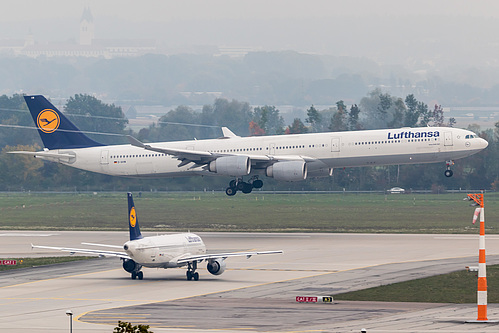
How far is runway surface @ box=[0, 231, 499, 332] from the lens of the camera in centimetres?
3428

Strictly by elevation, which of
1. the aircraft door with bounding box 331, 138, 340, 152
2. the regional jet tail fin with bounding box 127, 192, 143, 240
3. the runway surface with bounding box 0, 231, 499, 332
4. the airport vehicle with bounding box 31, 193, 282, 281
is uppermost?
the aircraft door with bounding box 331, 138, 340, 152

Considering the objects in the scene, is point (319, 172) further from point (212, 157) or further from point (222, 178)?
point (222, 178)

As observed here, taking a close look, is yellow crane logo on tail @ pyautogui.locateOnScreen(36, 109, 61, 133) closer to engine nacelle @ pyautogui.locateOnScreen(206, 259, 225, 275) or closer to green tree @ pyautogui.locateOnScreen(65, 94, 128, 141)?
engine nacelle @ pyautogui.locateOnScreen(206, 259, 225, 275)

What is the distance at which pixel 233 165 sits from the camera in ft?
238

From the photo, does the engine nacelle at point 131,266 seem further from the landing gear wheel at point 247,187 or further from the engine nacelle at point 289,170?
the landing gear wheel at point 247,187

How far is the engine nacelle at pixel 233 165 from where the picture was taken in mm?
72312

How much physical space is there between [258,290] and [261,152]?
3260 cm

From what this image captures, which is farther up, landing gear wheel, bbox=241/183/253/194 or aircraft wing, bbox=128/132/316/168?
aircraft wing, bbox=128/132/316/168

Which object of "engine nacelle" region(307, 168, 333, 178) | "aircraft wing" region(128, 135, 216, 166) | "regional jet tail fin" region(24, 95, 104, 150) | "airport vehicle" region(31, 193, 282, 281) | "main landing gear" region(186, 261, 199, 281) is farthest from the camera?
"regional jet tail fin" region(24, 95, 104, 150)

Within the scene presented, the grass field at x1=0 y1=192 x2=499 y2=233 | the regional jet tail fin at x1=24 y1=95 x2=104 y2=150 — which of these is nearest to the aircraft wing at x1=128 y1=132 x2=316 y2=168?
the grass field at x1=0 y1=192 x2=499 y2=233

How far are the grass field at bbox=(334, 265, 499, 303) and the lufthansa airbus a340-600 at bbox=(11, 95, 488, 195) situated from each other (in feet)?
83.6

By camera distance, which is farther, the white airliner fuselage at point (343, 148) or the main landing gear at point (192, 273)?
the white airliner fuselage at point (343, 148)

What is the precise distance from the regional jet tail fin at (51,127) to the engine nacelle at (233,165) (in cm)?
1493

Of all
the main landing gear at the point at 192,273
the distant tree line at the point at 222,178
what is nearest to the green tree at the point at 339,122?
the distant tree line at the point at 222,178
